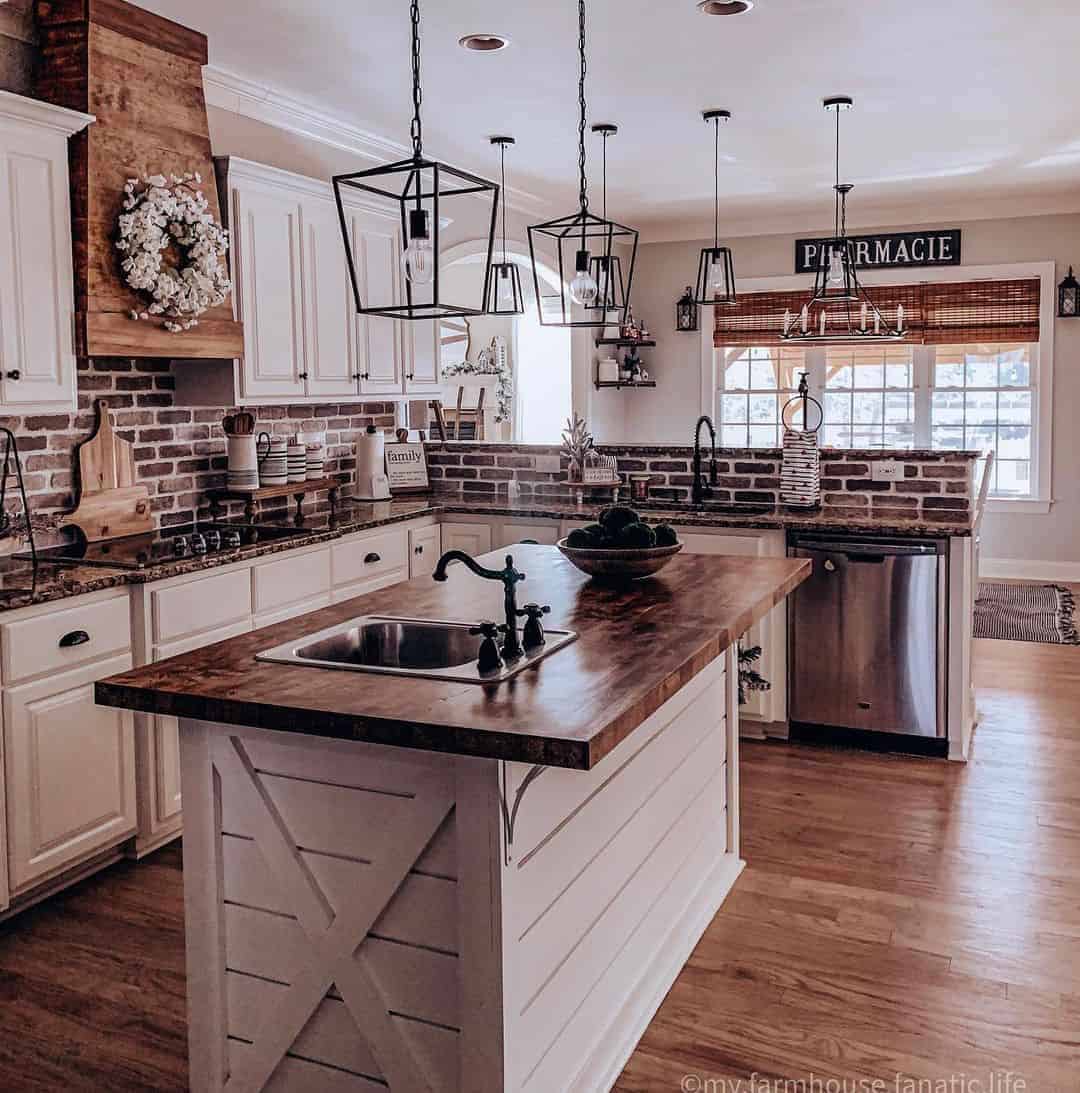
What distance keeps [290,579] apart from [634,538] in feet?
5.14

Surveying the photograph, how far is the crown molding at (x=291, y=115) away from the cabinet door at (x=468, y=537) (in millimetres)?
1880

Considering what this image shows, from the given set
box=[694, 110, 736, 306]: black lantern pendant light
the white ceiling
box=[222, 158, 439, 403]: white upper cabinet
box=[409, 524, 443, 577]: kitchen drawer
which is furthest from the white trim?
box=[694, 110, 736, 306]: black lantern pendant light

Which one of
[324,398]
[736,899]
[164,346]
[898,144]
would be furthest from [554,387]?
[736,899]

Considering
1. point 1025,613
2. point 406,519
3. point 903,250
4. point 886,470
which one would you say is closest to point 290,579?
point 406,519

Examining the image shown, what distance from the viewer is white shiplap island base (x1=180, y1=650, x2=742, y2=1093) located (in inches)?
75.7

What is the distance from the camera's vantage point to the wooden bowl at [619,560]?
9.53ft

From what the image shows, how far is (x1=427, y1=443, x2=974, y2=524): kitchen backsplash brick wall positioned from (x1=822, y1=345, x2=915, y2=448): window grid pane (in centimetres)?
378

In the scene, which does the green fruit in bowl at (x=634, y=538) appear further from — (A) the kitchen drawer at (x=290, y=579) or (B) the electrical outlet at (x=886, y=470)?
(B) the electrical outlet at (x=886, y=470)

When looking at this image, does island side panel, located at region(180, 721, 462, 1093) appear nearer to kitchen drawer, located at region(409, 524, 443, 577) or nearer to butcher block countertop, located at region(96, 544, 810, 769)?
butcher block countertop, located at region(96, 544, 810, 769)

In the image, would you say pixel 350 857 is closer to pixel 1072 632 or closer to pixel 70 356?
pixel 70 356

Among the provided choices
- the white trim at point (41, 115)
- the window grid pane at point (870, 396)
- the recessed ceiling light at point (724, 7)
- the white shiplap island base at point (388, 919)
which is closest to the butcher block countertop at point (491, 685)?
the white shiplap island base at point (388, 919)

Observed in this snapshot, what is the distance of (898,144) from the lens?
6.16 metres

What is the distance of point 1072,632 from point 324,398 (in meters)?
4.36

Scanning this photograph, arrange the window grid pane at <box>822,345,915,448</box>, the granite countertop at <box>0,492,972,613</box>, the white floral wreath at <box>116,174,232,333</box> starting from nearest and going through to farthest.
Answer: the granite countertop at <box>0,492,972,613</box> → the white floral wreath at <box>116,174,232,333</box> → the window grid pane at <box>822,345,915,448</box>
